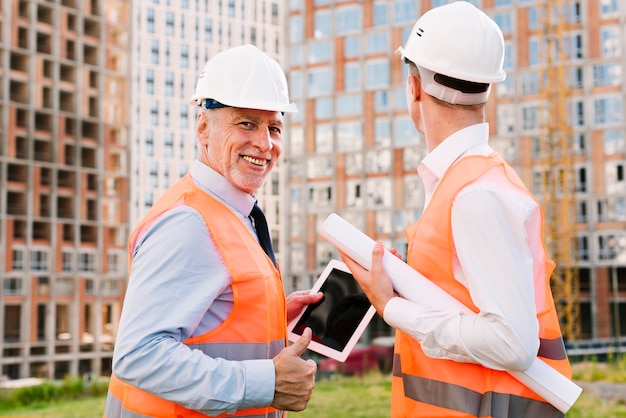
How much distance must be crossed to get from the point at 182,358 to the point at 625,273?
48167mm

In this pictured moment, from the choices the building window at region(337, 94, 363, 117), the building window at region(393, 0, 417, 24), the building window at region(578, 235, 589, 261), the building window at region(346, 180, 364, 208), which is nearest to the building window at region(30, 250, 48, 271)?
the building window at region(346, 180, 364, 208)

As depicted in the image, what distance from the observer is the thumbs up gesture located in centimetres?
225

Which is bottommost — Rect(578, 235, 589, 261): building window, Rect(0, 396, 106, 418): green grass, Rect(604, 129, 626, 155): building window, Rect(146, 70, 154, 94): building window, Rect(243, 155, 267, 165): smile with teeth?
Rect(578, 235, 589, 261): building window

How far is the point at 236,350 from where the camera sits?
2.34 metres

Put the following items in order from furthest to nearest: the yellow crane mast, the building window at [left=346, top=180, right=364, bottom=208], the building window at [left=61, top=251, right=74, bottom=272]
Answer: the building window at [left=61, top=251, right=74, bottom=272] → the building window at [left=346, top=180, right=364, bottom=208] → the yellow crane mast

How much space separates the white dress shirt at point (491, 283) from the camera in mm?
2105

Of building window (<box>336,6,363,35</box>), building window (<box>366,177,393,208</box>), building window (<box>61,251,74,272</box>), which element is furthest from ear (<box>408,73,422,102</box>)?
building window (<box>61,251,74,272</box>)

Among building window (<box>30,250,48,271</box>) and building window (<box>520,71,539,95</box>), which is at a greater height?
building window (<box>520,71,539,95</box>)

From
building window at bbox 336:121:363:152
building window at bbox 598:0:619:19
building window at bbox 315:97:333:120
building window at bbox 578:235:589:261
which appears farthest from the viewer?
building window at bbox 315:97:333:120

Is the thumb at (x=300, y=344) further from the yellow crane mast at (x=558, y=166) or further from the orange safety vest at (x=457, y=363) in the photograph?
the yellow crane mast at (x=558, y=166)

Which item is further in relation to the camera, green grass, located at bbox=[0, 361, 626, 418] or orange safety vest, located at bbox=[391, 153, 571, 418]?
green grass, located at bbox=[0, 361, 626, 418]

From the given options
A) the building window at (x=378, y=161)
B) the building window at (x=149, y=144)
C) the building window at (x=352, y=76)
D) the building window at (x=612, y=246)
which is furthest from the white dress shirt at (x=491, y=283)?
the building window at (x=149, y=144)

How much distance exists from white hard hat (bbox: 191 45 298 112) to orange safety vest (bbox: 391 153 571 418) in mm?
634

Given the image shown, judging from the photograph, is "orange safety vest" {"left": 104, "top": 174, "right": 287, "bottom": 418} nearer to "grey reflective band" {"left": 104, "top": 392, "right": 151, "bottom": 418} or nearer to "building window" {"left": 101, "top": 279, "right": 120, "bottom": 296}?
"grey reflective band" {"left": 104, "top": 392, "right": 151, "bottom": 418}
